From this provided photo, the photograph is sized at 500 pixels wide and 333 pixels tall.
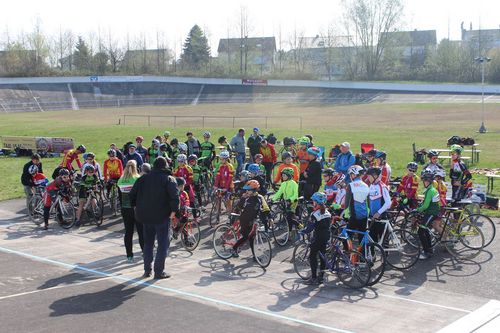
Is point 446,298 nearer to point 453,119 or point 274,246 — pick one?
point 274,246

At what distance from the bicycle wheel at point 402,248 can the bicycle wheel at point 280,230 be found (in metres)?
2.28

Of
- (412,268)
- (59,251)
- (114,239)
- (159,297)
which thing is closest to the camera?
(159,297)

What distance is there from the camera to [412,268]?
1050 cm

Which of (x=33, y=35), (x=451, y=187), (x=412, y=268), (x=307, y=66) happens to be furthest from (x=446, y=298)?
(x=33, y=35)

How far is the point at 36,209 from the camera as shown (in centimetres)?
1512

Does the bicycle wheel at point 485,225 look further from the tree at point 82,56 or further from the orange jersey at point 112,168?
the tree at point 82,56

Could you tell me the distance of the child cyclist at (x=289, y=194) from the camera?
1202 cm

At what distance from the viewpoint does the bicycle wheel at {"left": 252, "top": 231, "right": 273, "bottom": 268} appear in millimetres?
10617

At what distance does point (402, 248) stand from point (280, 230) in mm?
2946

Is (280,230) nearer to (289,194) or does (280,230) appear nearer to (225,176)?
(289,194)

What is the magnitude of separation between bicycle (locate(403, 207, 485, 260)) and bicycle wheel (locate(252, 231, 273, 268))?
2.84 metres

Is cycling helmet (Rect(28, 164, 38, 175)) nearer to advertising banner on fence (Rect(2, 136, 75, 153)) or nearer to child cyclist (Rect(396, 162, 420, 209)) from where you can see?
child cyclist (Rect(396, 162, 420, 209))

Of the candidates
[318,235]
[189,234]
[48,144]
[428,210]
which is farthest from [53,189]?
[48,144]

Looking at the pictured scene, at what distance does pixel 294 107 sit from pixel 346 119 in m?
18.8
